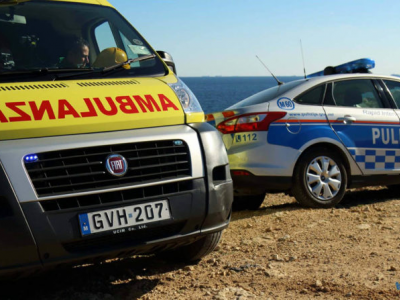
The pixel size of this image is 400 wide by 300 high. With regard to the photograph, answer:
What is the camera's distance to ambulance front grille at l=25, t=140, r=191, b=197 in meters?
3.60

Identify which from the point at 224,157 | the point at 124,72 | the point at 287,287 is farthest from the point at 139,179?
the point at 287,287

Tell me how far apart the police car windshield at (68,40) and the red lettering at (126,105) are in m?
0.40

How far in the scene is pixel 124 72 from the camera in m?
4.48

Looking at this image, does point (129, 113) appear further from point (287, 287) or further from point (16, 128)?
point (287, 287)

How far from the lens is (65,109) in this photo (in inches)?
149

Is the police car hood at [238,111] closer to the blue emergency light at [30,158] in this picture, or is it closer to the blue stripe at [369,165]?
the blue stripe at [369,165]

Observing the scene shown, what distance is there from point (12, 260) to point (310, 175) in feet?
13.1

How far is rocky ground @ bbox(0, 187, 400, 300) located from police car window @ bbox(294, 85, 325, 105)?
142 cm

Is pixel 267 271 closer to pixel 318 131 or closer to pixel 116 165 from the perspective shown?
pixel 116 165

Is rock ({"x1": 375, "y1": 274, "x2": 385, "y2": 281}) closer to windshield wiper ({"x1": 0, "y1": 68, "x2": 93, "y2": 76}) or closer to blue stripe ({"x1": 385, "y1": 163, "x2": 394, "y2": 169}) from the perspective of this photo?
windshield wiper ({"x1": 0, "y1": 68, "x2": 93, "y2": 76})

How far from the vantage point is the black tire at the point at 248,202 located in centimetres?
734

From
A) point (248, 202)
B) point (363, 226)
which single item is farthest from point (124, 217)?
point (248, 202)

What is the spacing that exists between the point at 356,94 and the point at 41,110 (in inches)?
179

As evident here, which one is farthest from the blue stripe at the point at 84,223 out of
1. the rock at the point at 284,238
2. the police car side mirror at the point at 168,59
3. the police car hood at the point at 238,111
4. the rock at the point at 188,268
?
the police car hood at the point at 238,111
